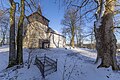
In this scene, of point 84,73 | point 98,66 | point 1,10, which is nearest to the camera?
point 84,73

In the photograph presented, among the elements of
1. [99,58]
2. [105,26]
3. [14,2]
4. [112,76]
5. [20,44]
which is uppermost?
[14,2]

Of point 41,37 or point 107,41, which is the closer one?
point 107,41

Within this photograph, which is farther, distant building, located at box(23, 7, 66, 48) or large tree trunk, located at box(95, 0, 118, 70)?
distant building, located at box(23, 7, 66, 48)

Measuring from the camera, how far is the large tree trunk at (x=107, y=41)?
8.78m

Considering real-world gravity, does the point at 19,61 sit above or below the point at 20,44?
below

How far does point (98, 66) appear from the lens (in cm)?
897

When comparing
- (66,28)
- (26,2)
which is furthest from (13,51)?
(66,28)

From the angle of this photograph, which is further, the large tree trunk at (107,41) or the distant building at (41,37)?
the distant building at (41,37)

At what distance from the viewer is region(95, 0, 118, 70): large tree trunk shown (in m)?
8.78

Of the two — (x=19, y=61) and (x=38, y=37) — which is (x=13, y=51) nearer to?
(x=19, y=61)

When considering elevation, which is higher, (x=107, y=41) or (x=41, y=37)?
(x=41, y=37)

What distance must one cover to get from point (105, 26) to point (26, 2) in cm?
699

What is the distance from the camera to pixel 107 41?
8945 mm

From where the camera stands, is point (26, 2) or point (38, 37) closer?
point (26, 2)
